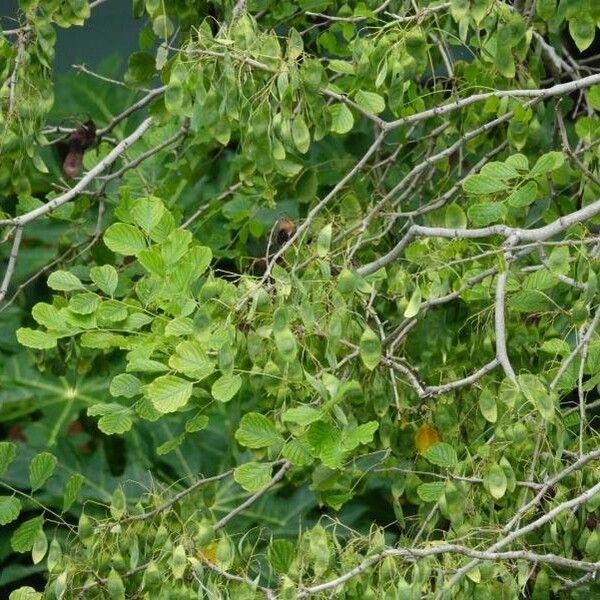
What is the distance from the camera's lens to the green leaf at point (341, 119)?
7.85 feet

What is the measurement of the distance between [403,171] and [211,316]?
1.22 meters

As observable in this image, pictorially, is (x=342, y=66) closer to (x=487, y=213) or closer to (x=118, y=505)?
(x=487, y=213)

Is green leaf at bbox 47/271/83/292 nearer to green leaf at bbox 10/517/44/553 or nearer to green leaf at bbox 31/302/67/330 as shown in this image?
green leaf at bbox 31/302/67/330

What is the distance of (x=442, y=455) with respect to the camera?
7.41 ft

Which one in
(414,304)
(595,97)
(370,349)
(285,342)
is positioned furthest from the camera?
(595,97)

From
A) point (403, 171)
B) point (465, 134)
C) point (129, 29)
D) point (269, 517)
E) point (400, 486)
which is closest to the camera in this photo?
point (400, 486)

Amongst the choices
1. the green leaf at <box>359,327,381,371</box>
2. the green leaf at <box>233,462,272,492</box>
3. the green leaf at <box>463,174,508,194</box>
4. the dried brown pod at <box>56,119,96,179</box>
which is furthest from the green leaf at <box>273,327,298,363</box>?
the dried brown pod at <box>56,119,96,179</box>

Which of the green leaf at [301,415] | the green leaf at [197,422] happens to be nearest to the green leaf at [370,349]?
the green leaf at [301,415]

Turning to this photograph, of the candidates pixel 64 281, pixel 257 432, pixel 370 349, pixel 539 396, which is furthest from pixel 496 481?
pixel 64 281

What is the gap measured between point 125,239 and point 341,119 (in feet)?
1.28

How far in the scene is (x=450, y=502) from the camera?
209cm

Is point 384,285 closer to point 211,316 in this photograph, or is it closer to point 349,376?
point 349,376

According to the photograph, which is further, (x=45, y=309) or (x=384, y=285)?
(x=384, y=285)

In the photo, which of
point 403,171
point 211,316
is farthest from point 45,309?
point 403,171
